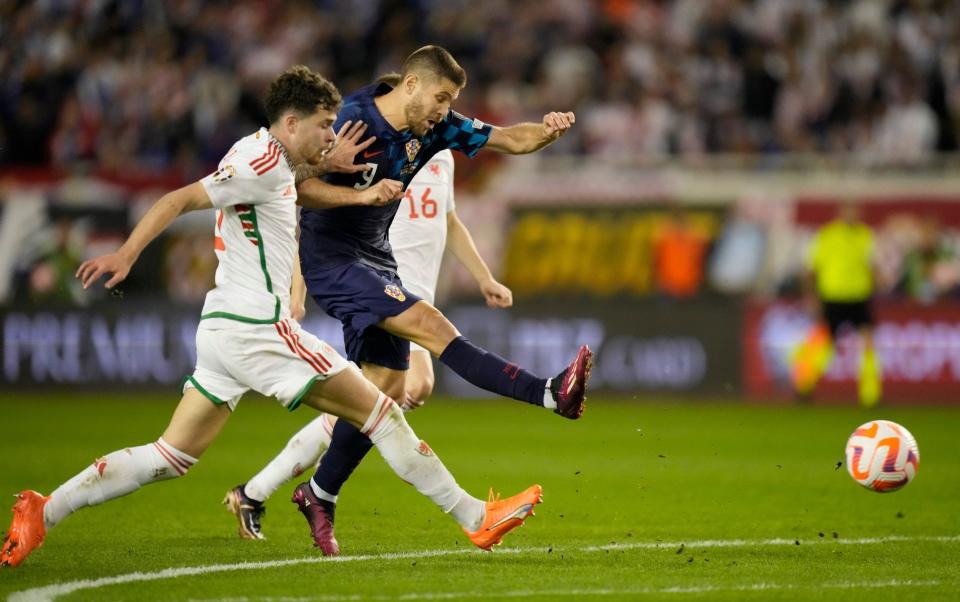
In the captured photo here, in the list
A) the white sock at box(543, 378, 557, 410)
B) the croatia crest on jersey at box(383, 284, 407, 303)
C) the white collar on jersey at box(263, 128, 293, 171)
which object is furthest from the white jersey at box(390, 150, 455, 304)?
the white collar on jersey at box(263, 128, 293, 171)

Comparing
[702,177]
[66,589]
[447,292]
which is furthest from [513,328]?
[66,589]

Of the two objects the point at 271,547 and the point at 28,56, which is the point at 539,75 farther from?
the point at 271,547

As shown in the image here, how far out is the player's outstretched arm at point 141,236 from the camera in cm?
571

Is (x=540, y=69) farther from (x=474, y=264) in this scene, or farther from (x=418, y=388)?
(x=418, y=388)

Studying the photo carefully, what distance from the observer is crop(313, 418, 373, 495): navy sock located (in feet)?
24.1

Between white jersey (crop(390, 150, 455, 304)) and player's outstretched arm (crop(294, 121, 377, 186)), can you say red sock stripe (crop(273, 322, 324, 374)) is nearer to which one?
player's outstretched arm (crop(294, 121, 377, 186))

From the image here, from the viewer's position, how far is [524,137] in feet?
25.0

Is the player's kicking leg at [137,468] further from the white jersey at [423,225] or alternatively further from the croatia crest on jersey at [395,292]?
the white jersey at [423,225]

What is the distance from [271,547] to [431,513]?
168 centimetres

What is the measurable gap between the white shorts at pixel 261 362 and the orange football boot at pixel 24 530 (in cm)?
88

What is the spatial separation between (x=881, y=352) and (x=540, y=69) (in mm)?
6251

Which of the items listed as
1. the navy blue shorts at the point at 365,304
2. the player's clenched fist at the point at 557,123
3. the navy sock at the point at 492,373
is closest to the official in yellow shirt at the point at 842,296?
the player's clenched fist at the point at 557,123

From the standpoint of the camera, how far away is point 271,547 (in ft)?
24.1

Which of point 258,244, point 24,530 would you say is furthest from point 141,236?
point 24,530
